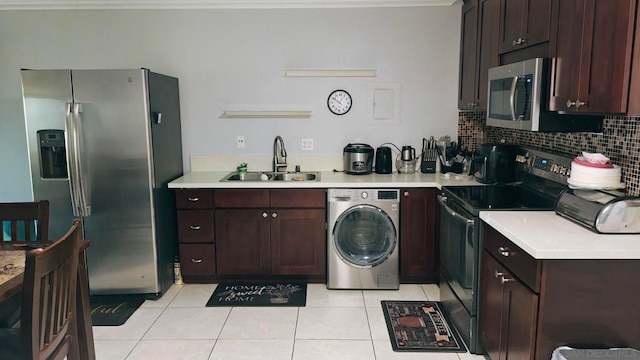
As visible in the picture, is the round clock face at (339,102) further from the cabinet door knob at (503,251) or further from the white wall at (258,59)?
the cabinet door knob at (503,251)

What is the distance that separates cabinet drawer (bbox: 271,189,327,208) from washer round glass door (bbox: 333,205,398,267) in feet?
0.69

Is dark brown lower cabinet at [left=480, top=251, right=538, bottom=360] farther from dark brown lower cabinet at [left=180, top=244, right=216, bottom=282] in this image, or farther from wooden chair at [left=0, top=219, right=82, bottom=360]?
dark brown lower cabinet at [left=180, top=244, right=216, bottom=282]

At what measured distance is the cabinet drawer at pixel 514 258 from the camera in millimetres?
1923

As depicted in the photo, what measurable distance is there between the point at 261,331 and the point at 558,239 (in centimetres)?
188

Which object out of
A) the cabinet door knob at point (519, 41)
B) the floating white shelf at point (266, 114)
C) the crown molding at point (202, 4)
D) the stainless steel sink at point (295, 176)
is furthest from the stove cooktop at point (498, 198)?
the crown molding at point (202, 4)

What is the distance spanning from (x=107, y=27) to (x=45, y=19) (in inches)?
20.8

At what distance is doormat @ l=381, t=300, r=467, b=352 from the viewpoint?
9.14 feet

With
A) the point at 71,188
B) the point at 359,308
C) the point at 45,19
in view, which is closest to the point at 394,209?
the point at 359,308

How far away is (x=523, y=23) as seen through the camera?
2.65 meters

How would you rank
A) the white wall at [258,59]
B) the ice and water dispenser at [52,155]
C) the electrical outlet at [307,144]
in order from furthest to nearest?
1. the electrical outlet at [307,144]
2. the white wall at [258,59]
3. the ice and water dispenser at [52,155]

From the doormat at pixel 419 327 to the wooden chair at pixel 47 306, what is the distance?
69.8 inches

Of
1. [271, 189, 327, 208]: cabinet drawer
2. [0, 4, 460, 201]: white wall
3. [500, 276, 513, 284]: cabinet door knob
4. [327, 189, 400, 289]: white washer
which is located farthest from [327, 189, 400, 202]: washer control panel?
[500, 276, 513, 284]: cabinet door knob

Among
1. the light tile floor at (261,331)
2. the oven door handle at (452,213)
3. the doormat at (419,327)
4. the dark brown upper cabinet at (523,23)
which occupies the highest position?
the dark brown upper cabinet at (523,23)

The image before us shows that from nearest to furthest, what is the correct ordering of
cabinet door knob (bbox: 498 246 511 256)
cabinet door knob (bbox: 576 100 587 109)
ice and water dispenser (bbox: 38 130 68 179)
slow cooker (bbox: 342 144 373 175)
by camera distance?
cabinet door knob (bbox: 576 100 587 109) < cabinet door knob (bbox: 498 246 511 256) < ice and water dispenser (bbox: 38 130 68 179) < slow cooker (bbox: 342 144 373 175)
